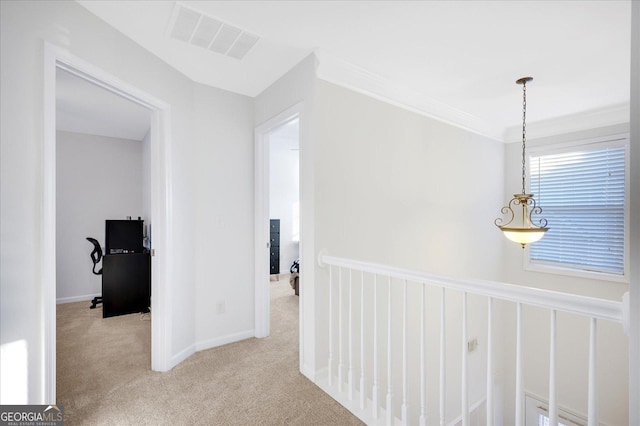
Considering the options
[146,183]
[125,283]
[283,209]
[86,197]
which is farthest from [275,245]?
[86,197]

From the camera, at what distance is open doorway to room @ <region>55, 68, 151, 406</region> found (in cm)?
259

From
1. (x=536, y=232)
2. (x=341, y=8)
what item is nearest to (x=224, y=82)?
(x=341, y=8)

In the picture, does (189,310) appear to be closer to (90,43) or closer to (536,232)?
(90,43)

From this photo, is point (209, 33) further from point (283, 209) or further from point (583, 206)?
point (283, 209)

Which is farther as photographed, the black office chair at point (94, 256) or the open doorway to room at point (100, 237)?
the black office chair at point (94, 256)

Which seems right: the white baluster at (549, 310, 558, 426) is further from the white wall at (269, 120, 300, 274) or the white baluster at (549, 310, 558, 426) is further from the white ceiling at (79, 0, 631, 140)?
the white wall at (269, 120, 300, 274)

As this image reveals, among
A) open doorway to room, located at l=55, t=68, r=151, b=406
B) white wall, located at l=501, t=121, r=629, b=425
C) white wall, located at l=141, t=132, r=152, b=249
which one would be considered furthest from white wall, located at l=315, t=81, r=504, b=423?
white wall, located at l=141, t=132, r=152, b=249

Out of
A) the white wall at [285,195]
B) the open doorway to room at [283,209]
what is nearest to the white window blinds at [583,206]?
the open doorway to room at [283,209]

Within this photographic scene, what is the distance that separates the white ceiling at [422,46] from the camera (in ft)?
5.91

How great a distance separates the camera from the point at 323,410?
1.90 m

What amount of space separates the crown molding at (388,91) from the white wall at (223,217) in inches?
42.6

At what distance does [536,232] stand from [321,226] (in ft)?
6.42

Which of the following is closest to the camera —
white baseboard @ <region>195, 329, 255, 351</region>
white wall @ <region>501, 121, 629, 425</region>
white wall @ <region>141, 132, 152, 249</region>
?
white baseboard @ <region>195, 329, 255, 351</region>

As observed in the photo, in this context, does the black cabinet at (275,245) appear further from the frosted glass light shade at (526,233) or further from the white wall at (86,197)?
the frosted glass light shade at (526,233)
